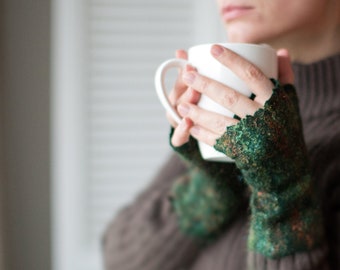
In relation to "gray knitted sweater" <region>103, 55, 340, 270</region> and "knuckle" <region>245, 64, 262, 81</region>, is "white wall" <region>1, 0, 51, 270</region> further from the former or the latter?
"knuckle" <region>245, 64, 262, 81</region>

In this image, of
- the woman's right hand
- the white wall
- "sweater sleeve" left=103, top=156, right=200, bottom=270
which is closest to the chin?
the woman's right hand

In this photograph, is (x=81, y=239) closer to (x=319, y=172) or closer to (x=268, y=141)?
(x=319, y=172)

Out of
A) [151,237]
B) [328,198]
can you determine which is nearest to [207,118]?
[328,198]

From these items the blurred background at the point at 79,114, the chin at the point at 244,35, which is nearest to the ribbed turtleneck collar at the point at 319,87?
the chin at the point at 244,35

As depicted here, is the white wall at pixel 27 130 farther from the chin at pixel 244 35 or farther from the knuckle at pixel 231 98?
the knuckle at pixel 231 98

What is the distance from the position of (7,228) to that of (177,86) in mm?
1048

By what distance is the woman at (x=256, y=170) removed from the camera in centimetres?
45

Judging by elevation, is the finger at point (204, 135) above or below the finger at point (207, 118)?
below

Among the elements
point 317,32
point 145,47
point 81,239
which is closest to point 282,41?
point 317,32

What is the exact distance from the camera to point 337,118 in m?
0.66

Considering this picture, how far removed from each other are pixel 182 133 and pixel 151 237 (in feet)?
1.13

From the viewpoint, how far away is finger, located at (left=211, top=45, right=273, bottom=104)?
441 mm

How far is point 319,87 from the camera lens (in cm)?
68

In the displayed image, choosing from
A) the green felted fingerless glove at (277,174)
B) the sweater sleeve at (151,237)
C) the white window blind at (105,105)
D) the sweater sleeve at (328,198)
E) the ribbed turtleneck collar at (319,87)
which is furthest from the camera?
the white window blind at (105,105)
